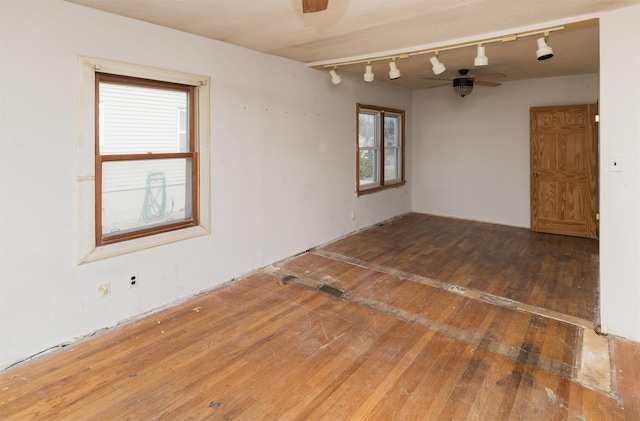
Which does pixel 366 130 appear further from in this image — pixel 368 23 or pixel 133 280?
pixel 133 280

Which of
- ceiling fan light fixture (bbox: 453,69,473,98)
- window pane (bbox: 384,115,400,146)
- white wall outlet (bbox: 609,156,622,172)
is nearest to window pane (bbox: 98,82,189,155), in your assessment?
white wall outlet (bbox: 609,156,622,172)

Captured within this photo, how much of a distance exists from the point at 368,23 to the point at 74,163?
2493 millimetres

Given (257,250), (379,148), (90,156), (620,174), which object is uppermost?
(379,148)

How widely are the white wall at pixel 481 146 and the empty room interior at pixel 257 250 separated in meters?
1.11

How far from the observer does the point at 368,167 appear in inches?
245

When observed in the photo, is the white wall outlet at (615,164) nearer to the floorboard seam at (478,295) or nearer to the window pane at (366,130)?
the floorboard seam at (478,295)

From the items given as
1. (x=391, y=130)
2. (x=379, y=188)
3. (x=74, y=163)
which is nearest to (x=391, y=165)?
(x=391, y=130)

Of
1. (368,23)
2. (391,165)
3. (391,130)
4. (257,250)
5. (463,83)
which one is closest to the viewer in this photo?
(368,23)

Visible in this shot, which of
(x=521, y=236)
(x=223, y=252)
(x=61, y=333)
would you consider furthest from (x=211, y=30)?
(x=521, y=236)

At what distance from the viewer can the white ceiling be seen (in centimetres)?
257

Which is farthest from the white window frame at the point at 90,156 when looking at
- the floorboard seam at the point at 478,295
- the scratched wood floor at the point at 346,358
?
the floorboard seam at the point at 478,295

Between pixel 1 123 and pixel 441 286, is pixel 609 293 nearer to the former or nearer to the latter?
pixel 441 286

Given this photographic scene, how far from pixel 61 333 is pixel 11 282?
1.66 ft

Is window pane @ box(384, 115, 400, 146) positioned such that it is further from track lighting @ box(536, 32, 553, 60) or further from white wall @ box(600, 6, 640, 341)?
white wall @ box(600, 6, 640, 341)
